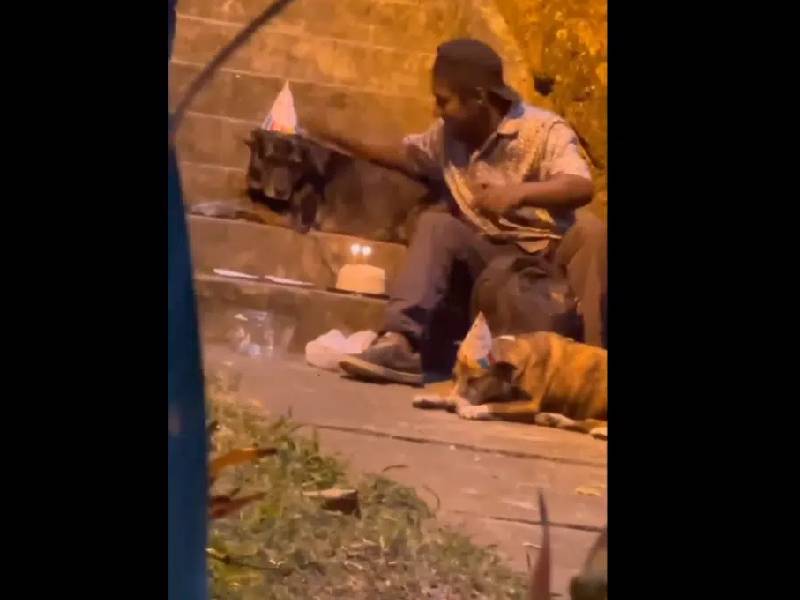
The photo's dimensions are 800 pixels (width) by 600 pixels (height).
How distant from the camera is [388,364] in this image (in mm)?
1439

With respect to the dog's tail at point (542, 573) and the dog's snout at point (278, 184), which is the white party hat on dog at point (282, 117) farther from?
the dog's tail at point (542, 573)

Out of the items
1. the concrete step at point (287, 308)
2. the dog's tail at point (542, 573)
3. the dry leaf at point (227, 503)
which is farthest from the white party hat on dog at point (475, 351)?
the dry leaf at point (227, 503)

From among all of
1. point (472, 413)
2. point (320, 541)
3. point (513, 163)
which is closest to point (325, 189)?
point (513, 163)

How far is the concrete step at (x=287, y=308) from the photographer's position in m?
1.44

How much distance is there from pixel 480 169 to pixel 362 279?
0.75 feet

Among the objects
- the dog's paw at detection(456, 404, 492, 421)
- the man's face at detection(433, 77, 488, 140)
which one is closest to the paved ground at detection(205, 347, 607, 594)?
the dog's paw at detection(456, 404, 492, 421)

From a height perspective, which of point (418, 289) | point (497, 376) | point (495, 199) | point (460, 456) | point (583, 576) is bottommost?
point (583, 576)

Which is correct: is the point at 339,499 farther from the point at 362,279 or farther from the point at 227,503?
the point at 362,279

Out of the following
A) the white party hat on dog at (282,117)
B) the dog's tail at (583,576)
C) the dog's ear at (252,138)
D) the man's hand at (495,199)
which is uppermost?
the white party hat on dog at (282,117)

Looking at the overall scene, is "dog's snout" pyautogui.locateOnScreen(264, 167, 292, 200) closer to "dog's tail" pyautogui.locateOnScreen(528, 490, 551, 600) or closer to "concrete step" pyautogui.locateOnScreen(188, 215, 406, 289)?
"concrete step" pyautogui.locateOnScreen(188, 215, 406, 289)
